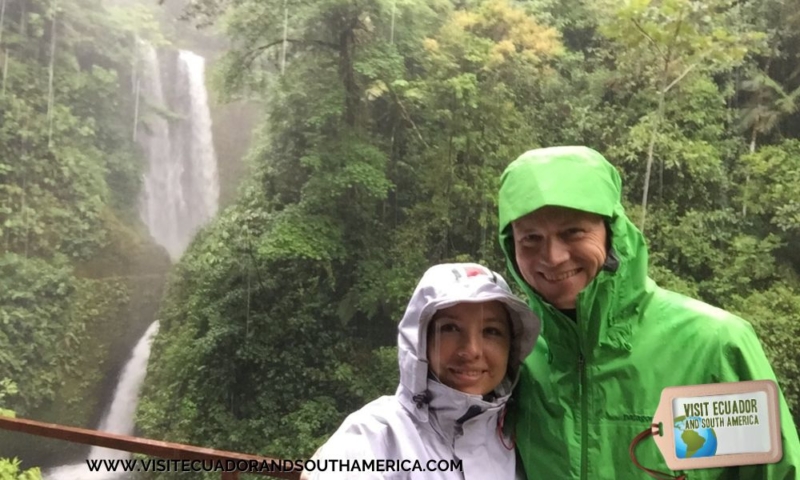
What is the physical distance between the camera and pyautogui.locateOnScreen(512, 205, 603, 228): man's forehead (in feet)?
3.39

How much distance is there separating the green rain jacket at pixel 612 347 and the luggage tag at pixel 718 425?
2cm

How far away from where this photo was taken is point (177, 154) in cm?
355

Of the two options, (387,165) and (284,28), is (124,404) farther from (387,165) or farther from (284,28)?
(284,28)

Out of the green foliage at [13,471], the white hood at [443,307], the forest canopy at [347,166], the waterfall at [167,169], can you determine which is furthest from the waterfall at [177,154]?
the white hood at [443,307]

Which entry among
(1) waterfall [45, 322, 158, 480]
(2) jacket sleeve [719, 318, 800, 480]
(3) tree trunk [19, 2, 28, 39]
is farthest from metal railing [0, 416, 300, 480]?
(3) tree trunk [19, 2, 28, 39]

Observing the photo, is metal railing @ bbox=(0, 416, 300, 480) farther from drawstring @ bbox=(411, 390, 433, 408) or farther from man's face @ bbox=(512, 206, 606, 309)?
man's face @ bbox=(512, 206, 606, 309)

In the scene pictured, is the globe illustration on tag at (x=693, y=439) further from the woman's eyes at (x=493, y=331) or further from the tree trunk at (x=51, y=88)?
the tree trunk at (x=51, y=88)

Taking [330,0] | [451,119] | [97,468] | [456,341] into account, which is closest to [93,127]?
[330,0]

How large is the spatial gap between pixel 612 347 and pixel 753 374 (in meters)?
0.21

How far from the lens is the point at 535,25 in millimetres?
3041

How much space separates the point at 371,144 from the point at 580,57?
1164mm

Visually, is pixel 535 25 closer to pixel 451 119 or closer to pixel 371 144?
pixel 451 119

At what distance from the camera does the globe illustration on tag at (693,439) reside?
958 millimetres

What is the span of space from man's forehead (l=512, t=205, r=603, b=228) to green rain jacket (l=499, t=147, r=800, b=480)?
3cm
